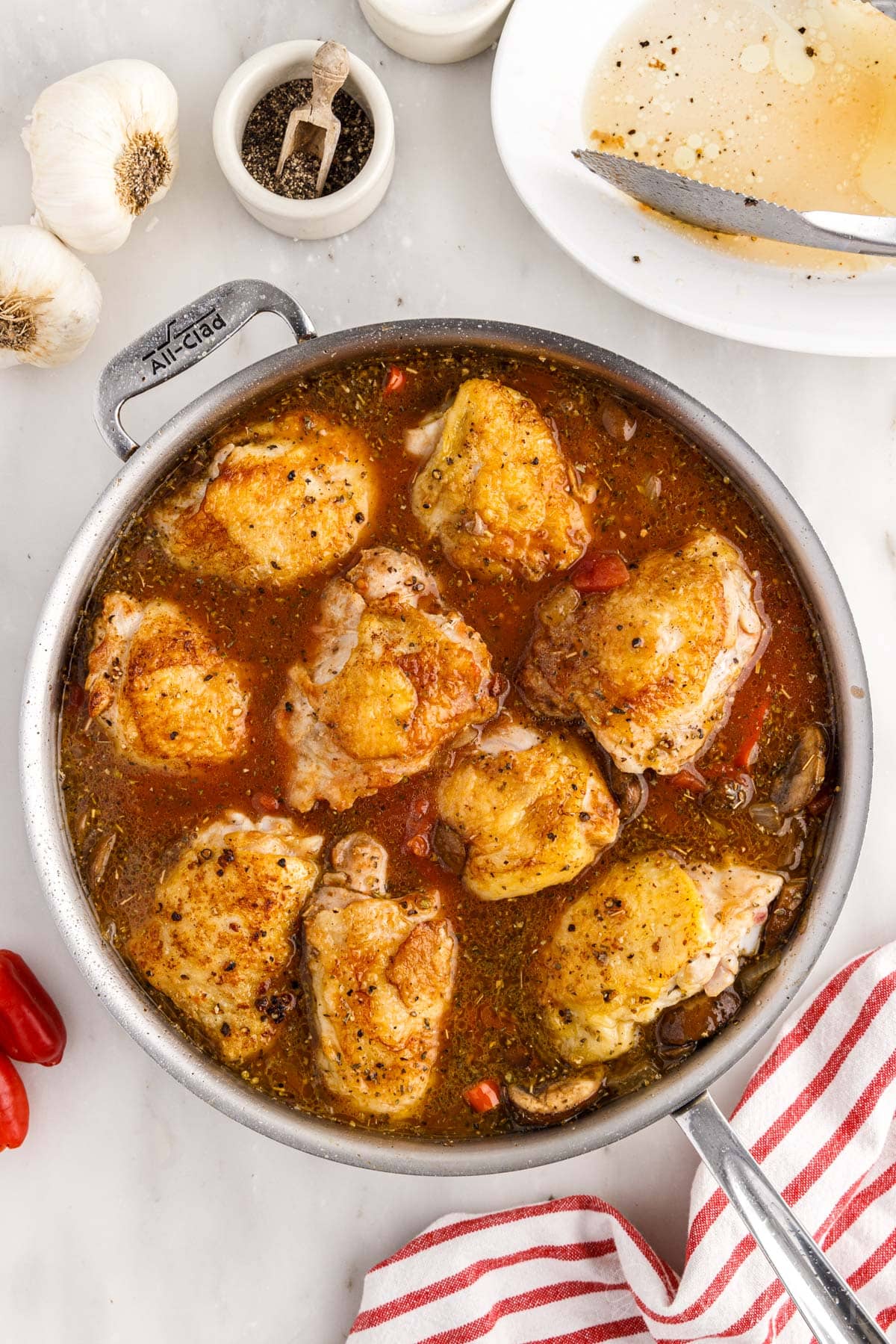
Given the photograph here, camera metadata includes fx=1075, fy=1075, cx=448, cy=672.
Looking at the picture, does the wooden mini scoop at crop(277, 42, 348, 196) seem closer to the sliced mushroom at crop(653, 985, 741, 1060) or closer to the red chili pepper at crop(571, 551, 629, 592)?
the red chili pepper at crop(571, 551, 629, 592)

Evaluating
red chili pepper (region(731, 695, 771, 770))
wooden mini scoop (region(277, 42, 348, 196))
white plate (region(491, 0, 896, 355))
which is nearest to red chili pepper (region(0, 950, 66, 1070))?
red chili pepper (region(731, 695, 771, 770))

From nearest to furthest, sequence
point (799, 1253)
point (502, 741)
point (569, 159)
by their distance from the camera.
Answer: point (799, 1253) → point (502, 741) → point (569, 159)

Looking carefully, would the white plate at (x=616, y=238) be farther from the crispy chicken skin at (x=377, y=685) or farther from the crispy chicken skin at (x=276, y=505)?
the crispy chicken skin at (x=377, y=685)

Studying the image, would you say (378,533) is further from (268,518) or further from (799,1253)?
(799,1253)

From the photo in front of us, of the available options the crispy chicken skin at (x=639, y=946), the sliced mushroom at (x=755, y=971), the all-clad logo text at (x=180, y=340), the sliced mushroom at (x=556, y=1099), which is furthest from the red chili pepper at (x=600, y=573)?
the sliced mushroom at (x=556, y=1099)

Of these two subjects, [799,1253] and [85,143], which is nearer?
[799,1253]

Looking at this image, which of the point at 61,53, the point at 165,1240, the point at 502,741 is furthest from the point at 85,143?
the point at 165,1240

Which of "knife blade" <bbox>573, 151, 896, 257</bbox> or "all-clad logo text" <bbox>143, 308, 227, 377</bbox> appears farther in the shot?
"knife blade" <bbox>573, 151, 896, 257</bbox>
